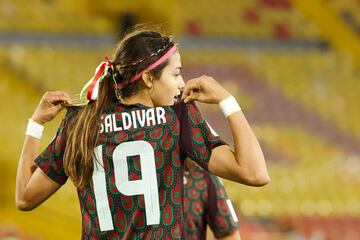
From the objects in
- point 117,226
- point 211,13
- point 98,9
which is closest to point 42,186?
point 117,226

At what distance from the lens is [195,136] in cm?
289

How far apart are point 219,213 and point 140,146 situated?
1133mm

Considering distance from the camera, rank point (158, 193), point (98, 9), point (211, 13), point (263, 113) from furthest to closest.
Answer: point (211, 13), point (263, 113), point (98, 9), point (158, 193)

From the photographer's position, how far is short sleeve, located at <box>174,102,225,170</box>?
9.45ft

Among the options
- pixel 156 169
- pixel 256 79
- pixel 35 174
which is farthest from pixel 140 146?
pixel 256 79

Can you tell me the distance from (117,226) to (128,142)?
0.83 ft

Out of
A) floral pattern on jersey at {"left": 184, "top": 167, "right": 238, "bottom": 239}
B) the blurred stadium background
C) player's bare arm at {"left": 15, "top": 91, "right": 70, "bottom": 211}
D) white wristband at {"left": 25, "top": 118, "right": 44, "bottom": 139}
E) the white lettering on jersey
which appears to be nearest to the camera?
the white lettering on jersey

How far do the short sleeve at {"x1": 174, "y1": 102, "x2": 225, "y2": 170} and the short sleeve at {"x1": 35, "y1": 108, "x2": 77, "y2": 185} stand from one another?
369mm

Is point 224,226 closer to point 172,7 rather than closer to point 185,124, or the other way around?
point 185,124

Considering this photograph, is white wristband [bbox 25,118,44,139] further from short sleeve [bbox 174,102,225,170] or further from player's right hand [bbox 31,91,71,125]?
short sleeve [bbox 174,102,225,170]

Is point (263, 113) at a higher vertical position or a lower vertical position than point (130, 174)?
higher

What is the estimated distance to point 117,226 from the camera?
9.48 ft

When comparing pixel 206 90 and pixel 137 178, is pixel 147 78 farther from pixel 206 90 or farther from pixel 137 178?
Result: pixel 137 178

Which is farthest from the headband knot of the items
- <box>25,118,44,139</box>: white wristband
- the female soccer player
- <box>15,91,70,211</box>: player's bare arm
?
<box>25,118,44,139</box>: white wristband
